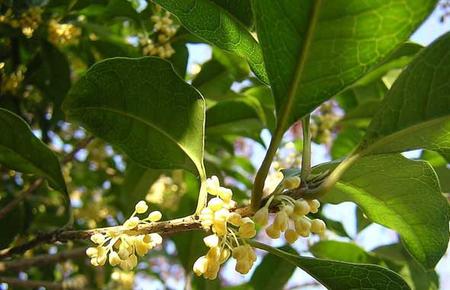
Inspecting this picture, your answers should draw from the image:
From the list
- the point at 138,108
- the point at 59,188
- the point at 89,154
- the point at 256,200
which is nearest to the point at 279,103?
the point at 256,200

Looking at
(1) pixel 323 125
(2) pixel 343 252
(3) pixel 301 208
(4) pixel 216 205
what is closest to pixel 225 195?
(4) pixel 216 205

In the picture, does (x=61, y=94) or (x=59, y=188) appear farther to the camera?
(x=61, y=94)

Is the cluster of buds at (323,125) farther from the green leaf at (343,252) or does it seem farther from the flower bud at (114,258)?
the flower bud at (114,258)

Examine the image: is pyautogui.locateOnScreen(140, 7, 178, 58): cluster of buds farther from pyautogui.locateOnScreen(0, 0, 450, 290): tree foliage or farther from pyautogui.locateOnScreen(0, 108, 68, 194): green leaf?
pyautogui.locateOnScreen(0, 108, 68, 194): green leaf

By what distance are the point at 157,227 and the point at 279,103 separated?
0.33 metres

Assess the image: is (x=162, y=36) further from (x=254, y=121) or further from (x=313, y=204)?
(x=313, y=204)

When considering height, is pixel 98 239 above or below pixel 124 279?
above

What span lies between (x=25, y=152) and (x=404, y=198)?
0.90 meters

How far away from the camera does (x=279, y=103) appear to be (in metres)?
1.09

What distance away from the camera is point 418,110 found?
1102 millimetres

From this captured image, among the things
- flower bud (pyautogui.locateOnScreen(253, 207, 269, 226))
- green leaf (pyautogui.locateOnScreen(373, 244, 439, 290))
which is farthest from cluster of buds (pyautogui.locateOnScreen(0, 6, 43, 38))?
green leaf (pyautogui.locateOnScreen(373, 244, 439, 290))

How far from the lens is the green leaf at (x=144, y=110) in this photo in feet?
4.30

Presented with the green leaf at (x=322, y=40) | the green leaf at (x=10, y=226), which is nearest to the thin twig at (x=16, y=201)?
the green leaf at (x=10, y=226)

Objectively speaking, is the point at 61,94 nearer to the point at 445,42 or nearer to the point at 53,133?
the point at 53,133
